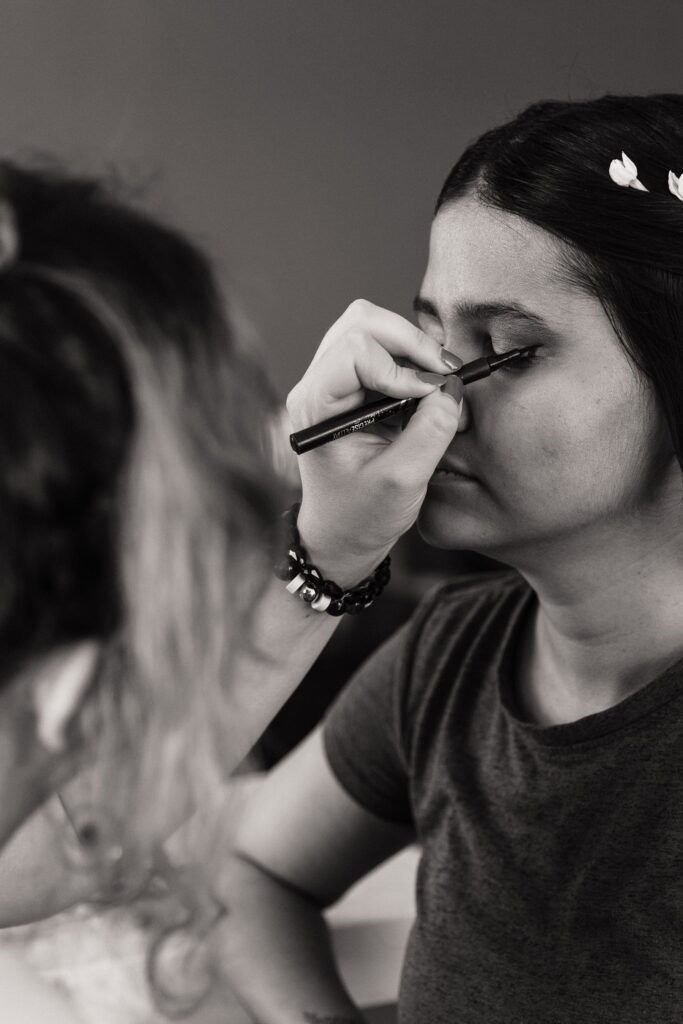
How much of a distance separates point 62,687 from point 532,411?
44cm

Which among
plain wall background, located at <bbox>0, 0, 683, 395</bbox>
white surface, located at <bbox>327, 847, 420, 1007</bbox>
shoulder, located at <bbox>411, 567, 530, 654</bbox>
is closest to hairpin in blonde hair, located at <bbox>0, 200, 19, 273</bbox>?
shoulder, located at <bbox>411, 567, 530, 654</bbox>

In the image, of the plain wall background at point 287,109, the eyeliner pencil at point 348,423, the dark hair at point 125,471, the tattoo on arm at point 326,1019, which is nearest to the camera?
the dark hair at point 125,471

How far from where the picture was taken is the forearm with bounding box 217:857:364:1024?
36.6 inches

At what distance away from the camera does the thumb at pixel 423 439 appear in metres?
0.67

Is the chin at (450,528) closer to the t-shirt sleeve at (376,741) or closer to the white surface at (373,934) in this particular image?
the t-shirt sleeve at (376,741)

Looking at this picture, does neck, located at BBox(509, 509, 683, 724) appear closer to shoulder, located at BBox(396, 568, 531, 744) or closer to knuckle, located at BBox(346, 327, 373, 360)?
shoulder, located at BBox(396, 568, 531, 744)

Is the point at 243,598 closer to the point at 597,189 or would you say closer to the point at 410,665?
the point at 597,189

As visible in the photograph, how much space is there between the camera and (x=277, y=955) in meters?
0.97

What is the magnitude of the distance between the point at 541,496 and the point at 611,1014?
1.14ft

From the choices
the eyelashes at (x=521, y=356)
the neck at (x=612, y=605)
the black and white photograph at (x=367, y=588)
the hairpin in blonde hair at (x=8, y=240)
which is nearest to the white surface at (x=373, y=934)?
the black and white photograph at (x=367, y=588)

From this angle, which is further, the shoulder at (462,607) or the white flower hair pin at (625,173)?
the shoulder at (462,607)

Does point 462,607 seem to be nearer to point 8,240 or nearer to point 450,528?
point 450,528

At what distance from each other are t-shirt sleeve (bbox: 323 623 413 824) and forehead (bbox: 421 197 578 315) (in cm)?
38

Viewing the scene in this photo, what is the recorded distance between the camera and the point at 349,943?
1046 millimetres
